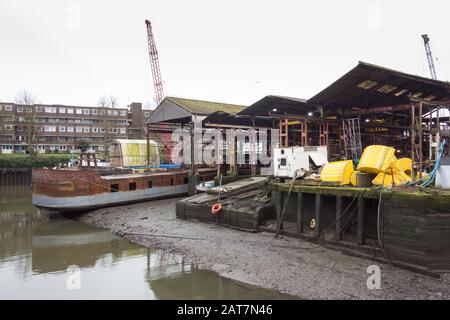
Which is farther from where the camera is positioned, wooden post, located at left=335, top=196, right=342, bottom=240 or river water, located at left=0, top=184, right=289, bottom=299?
wooden post, located at left=335, top=196, right=342, bottom=240

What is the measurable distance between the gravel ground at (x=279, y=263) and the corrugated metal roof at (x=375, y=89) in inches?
314

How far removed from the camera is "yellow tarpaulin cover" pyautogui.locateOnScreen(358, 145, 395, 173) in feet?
35.1

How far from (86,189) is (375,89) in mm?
16442

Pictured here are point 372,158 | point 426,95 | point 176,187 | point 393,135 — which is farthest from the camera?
point 176,187

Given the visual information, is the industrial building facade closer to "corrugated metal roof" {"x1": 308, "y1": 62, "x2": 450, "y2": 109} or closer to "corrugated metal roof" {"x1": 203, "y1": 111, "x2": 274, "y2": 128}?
"corrugated metal roof" {"x1": 203, "y1": 111, "x2": 274, "y2": 128}

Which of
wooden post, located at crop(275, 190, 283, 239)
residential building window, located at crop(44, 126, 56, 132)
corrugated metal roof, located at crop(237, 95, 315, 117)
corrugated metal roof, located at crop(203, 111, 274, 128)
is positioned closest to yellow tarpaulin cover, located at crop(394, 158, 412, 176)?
wooden post, located at crop(275, 190, 283, 239)

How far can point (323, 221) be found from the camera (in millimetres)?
12219

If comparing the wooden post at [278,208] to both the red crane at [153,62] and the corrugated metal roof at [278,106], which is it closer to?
the corrugated metal roof at [278,106]

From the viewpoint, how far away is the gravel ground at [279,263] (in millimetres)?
7836

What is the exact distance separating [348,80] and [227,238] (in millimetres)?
9090

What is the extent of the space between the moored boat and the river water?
7.17 feet

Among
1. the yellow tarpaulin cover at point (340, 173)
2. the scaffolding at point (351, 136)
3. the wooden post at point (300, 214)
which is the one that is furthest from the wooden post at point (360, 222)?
the scaffolding at point (351, 136)
